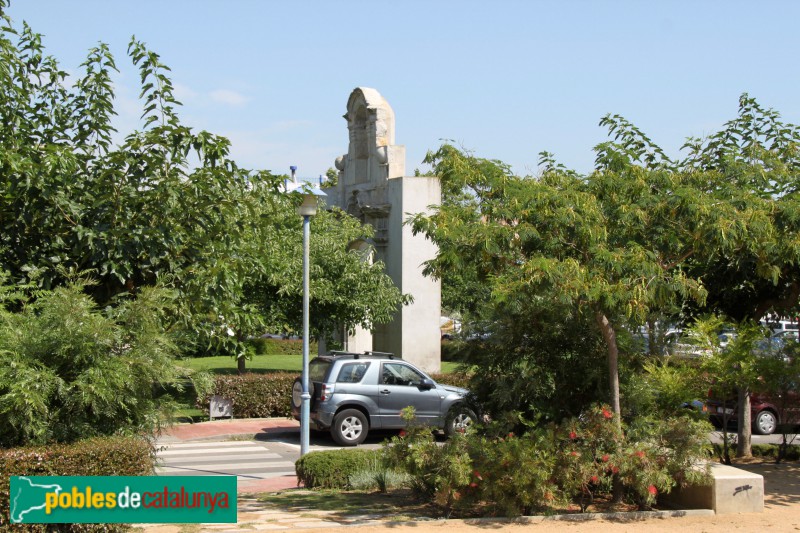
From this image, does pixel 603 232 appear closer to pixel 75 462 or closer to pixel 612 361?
→ pixel 612 361

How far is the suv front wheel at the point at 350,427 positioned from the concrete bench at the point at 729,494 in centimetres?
793

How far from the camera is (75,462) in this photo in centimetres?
822

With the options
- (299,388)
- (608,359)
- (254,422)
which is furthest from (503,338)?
(254,422)

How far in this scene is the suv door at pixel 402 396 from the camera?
17.2 meters

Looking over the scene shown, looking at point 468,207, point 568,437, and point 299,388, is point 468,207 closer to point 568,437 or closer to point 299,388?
point 568,437

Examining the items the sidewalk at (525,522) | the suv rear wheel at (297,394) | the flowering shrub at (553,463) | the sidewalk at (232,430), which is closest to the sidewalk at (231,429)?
the sidewalk at (232,430)

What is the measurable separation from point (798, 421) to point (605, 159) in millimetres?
5898

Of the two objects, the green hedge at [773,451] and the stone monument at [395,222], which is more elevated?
the stone monument at [395,222]

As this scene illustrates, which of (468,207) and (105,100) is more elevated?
(105,100)

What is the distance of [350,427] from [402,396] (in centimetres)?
118

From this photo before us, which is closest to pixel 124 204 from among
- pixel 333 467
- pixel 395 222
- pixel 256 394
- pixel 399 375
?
pixel 333 467

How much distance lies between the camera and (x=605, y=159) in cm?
1095

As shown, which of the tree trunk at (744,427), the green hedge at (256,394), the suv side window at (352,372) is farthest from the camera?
the green hedge at (256,394)

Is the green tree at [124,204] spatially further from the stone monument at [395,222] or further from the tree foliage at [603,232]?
the stone monument at [395,222]
